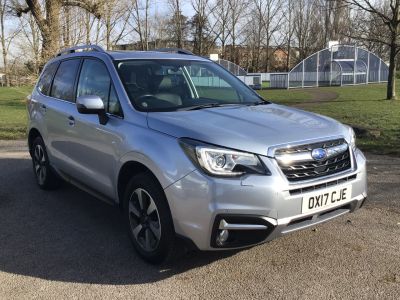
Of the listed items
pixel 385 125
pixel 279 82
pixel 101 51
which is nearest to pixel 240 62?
pixel 279 82

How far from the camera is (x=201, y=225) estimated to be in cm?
334

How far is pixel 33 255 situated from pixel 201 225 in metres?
1.77

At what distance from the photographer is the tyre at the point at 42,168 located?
6060mm

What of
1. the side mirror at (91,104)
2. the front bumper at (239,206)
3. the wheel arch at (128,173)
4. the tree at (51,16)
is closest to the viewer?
the front bumper at (239,206)

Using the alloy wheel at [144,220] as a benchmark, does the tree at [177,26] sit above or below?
above

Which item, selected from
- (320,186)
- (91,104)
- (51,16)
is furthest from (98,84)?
(51,16)

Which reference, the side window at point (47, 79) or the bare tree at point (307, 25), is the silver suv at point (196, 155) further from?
the bare tree at point (307, 25)

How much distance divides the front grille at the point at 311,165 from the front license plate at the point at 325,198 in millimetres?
131

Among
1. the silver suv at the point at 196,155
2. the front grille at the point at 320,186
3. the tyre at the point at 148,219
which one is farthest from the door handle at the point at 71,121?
the front grille at the point at 320,186

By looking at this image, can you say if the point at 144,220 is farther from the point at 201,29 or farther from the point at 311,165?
the point at 201,29

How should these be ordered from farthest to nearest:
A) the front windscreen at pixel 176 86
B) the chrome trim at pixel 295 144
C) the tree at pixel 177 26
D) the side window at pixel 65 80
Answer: the tree at pixel 177 26 → the side window at pixel 65 80 → the front windscreen at pixel 176 86 → the chrome trim at pixel 295 144

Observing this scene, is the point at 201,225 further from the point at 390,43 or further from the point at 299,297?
the point at 390,43

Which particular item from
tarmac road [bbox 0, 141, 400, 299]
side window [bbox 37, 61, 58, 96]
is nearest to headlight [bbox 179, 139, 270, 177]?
tarmac road [bbox 0, 141, 400, 299]

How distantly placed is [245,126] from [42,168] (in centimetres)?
358
